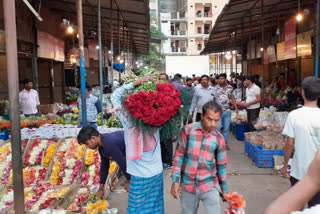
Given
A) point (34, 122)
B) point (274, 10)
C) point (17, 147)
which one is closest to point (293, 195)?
point (17, 147)

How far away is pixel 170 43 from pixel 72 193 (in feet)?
162

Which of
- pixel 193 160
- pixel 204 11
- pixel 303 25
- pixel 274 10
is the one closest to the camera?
pixel 193 160

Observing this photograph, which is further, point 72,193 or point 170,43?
point 170,43

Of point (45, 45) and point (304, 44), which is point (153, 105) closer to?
point (45, 45)

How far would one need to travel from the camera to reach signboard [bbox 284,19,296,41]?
1311 centimetres

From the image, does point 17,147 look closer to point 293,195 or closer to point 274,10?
point 293,195

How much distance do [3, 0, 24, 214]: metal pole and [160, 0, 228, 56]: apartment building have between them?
153 feet

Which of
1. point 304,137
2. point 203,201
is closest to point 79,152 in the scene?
point 203,201

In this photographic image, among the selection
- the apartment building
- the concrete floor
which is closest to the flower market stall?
the concrete floor

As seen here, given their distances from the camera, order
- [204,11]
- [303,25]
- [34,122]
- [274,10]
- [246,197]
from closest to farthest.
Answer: [246,197]
[34,122]
[274,10]
[303,25]
[204,11]

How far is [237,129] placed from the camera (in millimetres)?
9430

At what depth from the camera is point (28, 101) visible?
862 centimetres

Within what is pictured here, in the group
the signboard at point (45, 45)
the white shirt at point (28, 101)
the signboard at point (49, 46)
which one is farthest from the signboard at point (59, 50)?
the white shirt at point (28, 101)

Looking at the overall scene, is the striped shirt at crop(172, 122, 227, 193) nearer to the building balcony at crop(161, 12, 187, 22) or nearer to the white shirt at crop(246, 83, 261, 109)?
the white shirt at crop(246, 83, 261, 109)
